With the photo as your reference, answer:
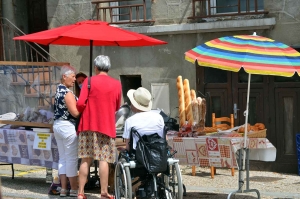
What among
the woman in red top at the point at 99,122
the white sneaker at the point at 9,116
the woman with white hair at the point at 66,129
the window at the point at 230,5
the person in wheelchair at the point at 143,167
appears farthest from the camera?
the window at the point at 230,5

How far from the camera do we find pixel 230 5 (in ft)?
40.4

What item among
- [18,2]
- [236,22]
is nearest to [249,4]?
[236,22]

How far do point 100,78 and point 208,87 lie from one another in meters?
4.36

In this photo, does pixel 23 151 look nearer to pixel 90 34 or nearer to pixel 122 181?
pixel 90 34

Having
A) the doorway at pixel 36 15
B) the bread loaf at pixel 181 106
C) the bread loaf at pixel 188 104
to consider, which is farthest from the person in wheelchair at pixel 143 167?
the doorway at pixel 36 15

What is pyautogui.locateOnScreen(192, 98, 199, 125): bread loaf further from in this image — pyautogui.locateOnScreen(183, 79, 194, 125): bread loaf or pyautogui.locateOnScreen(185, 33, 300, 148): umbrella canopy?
pyautogui.locateOnScreen(185, 33, 300, 148): umbrella canopy

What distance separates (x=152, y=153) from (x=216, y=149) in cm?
143

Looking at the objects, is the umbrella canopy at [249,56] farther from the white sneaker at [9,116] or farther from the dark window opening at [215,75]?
the dark window opening at [215,75]

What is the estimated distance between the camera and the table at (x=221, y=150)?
841 centimetres

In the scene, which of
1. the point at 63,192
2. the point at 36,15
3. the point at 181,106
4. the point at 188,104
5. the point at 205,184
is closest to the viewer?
the point at 63,192

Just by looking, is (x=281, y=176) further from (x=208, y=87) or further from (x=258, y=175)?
(x=208, y=87)

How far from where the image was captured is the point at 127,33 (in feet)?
29.8

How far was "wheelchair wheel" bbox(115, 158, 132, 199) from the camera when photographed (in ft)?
23.9

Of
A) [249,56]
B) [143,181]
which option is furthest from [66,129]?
[249,56]
